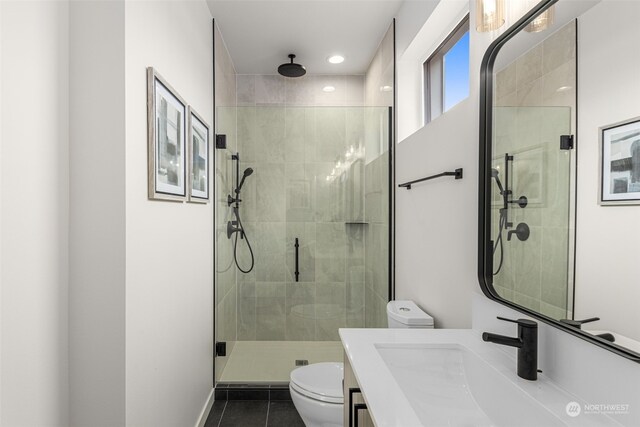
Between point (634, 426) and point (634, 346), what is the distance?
6.3 inches

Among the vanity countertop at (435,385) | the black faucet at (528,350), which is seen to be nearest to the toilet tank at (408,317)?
the vanity countertop at (435,385)

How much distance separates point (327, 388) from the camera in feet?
6.05

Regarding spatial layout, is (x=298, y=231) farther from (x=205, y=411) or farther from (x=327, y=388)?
(x=205, y=411)

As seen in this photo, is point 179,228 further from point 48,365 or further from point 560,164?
point 560,164

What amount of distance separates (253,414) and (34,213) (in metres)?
1.86

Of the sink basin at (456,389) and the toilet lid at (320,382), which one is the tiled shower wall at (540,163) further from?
the toilet lid at (320,382)

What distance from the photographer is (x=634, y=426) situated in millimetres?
691

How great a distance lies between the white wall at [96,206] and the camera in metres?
1.13

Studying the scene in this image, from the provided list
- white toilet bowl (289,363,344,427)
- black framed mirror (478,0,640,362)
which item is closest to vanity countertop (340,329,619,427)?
black framed mirror (478,0,640,362)

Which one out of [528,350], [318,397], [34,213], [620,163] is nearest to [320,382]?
[318,397]

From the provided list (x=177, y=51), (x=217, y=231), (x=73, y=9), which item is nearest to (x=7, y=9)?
(x=73, y=9)

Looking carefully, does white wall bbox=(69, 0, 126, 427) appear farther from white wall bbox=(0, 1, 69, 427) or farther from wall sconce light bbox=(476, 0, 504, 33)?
wall sconce light bbox=(476, 0, 504, 33)

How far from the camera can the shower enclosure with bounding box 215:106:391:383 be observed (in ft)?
8.58

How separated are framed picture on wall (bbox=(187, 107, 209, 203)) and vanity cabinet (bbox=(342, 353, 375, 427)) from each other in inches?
48.2
